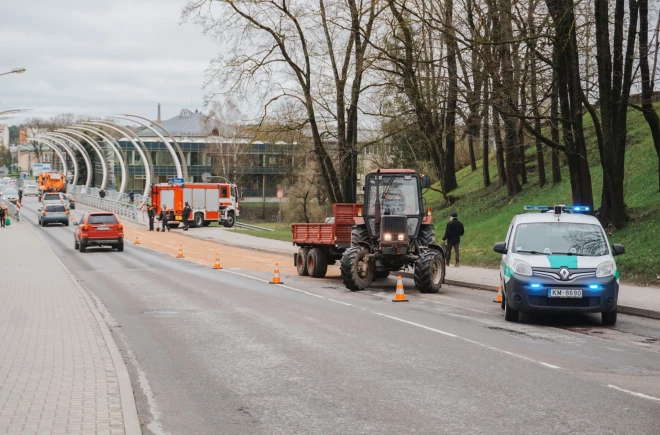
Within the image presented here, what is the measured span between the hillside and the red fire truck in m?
16.5

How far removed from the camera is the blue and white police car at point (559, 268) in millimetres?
14281

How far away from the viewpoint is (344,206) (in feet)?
78.8

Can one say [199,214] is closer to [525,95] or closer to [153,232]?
[153,232]

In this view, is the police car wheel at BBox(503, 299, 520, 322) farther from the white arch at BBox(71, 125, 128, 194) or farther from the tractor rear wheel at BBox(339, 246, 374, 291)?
the white arch at BBox(71, 125, 128, 194)

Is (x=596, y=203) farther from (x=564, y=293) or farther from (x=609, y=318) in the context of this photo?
(x=564, y=293)

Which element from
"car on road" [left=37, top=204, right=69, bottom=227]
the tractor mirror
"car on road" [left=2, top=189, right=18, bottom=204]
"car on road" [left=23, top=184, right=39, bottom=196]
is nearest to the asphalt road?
the tractor mirror

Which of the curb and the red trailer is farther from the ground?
the red trailer

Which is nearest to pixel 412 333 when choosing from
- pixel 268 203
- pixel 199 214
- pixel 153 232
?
pixel 153 232

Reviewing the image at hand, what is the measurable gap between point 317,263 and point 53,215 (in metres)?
39.8

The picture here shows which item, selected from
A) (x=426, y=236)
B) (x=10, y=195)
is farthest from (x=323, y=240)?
(x=10, y=195)

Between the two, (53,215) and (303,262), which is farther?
(53,215)

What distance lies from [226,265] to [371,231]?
1023 cm

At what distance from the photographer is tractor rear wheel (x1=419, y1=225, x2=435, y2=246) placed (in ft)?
72.8

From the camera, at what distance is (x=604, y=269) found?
14.6 m
